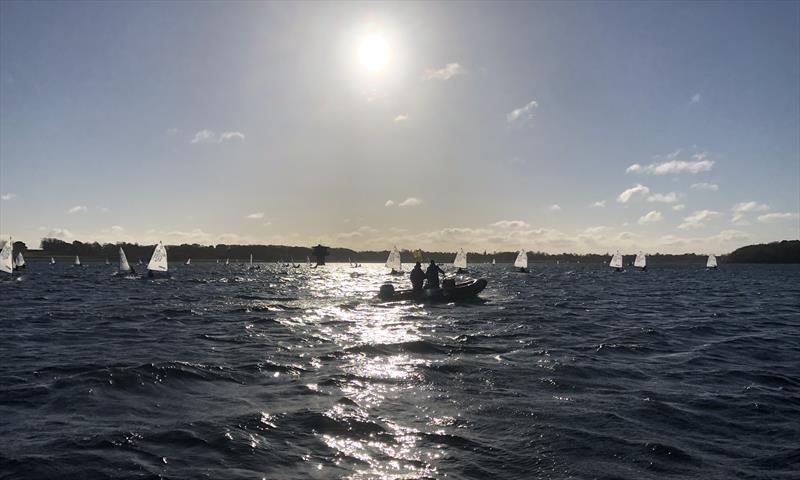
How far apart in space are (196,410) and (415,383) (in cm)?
495

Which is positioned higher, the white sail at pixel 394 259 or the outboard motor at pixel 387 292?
the white sail at pixel 394 259

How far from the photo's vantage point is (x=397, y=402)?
35.1 ft

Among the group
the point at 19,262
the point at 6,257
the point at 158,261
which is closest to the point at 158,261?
the point at 158,261

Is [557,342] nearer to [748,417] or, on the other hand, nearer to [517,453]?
[748,417]

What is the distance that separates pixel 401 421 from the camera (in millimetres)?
9461

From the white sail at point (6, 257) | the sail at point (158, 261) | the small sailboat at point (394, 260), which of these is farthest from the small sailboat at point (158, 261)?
the small sailboat at point (394, 260)

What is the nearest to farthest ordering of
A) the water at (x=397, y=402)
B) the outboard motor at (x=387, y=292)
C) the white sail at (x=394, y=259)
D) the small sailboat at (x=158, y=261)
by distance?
the water at (x=397, y=402) < the outboard motor at (x=387, y=292) < the small sailboat at (x=158, y=261) < the white sail at (x=394, y=259)

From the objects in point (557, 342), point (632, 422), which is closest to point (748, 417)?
point (632, 422)

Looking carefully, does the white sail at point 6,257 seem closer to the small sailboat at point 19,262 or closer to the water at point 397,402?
the small sailboat at point 19,262

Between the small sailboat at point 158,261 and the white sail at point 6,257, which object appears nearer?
the white sail at point 6,257

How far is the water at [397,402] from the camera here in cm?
750

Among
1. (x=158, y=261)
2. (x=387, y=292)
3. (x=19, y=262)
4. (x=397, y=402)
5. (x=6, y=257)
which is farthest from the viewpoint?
(x=19, y=262)

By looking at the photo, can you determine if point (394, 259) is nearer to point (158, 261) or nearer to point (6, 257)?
point (158, 261)

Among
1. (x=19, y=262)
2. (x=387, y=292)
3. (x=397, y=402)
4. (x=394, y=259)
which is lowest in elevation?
(x=19, y=262)
